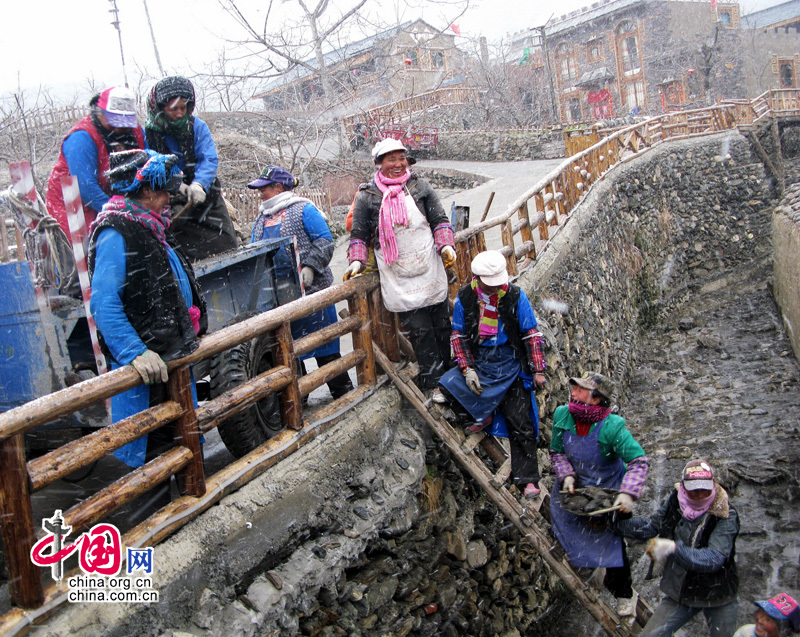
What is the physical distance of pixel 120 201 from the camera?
10.7 feet

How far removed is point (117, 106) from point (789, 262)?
12.7m

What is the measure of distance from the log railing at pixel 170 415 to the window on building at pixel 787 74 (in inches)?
1791

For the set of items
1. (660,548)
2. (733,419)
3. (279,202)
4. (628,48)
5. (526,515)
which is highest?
(628,48)

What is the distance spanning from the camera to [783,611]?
4109 mm

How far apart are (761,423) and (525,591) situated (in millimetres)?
6013

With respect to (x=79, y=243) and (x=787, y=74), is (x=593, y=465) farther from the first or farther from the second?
(x=787, y=74)

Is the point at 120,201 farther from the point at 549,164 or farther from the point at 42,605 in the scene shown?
the point at 549,164

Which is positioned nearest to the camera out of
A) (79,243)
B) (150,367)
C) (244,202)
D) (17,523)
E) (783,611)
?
(17,523)

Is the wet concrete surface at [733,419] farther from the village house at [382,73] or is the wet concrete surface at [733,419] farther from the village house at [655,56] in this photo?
the village house at [655,56]

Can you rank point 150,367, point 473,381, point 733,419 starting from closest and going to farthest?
1. point 150,367
2. point 473,381
3. point 733,419

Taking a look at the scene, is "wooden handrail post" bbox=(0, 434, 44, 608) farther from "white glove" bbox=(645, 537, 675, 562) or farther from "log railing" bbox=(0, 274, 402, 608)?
"white glove" bbox=(645, 537, 675, 562)

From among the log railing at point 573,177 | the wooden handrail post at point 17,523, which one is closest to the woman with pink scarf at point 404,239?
the log railing at point 573,177

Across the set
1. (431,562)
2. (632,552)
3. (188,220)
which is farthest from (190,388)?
(632,552)

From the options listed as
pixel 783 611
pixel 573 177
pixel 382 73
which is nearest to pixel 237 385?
pixel 783 611
